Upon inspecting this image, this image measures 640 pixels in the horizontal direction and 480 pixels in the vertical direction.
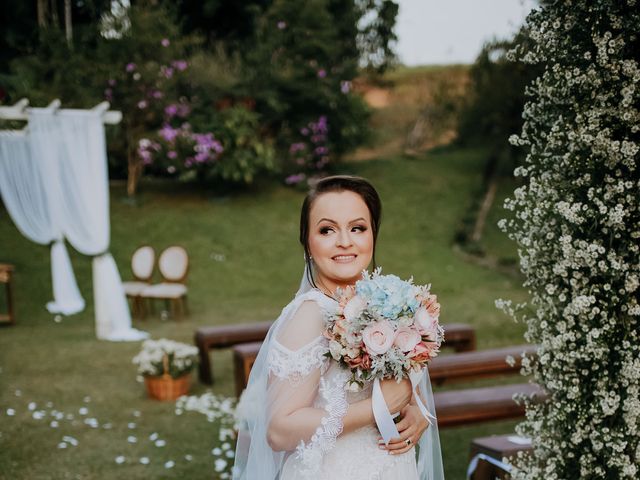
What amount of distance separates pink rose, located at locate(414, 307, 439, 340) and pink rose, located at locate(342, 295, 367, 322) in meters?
0.17

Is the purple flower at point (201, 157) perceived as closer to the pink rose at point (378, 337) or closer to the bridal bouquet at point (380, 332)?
the bridal bouquet at point (380, 332)

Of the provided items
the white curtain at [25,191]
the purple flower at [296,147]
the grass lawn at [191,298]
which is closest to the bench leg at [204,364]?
the grass lawn at [191,298]

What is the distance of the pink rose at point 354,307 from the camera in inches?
81.0

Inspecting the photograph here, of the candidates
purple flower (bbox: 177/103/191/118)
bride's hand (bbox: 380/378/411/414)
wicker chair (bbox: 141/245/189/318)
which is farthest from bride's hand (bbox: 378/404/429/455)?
purple flower (bbox: 177/103/191/118)

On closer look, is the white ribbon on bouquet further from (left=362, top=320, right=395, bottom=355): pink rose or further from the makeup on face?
the makeup on face

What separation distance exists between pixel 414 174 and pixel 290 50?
15.9 ft

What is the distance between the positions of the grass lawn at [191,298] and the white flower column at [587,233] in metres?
2.52

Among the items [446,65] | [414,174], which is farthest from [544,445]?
[446,65]

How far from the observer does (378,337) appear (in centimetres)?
202

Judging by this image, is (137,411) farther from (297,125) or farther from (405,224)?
(297,125)

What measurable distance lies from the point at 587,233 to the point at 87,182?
8358 mm

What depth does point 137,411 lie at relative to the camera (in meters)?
6.81

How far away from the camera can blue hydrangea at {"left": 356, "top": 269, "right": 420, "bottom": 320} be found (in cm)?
204

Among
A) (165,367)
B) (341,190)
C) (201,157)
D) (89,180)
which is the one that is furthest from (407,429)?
(201,157)
